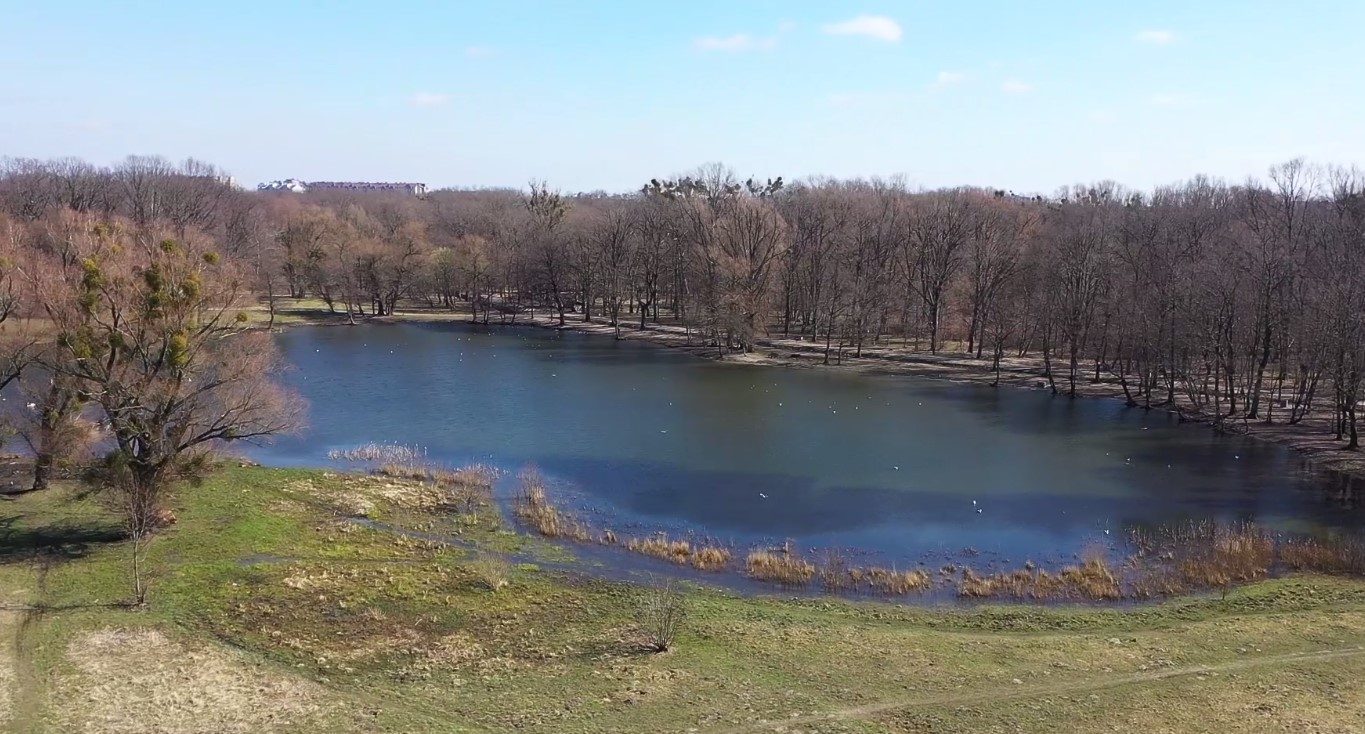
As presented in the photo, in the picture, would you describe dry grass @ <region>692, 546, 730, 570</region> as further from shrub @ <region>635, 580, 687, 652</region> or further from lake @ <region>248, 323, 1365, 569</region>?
shrub @ <region>635, 580, 687, 652</region>

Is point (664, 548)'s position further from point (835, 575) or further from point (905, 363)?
point (905, 363)

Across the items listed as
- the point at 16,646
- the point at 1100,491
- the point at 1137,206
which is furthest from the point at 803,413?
the point at 1137,206

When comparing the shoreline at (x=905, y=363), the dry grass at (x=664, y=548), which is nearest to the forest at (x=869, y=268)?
the shoreline at (x=905, y=363)

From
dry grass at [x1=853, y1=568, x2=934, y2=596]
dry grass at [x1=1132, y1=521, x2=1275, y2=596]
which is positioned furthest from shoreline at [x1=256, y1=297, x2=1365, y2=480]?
dry grass at [x1=853, y1=568, x2=934, y2=596]

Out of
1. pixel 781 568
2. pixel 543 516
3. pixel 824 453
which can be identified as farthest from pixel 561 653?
pixel 824 453

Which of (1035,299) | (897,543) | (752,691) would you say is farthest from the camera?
(1035,299)

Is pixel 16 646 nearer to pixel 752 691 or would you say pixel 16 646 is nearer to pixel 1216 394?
pixel 752 691
